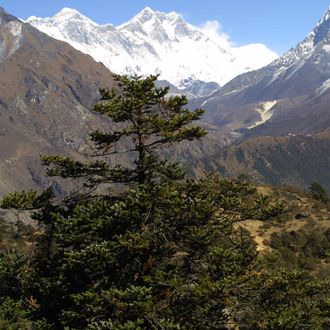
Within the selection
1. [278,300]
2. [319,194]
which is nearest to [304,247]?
[319,194]

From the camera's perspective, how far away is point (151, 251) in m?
24.0

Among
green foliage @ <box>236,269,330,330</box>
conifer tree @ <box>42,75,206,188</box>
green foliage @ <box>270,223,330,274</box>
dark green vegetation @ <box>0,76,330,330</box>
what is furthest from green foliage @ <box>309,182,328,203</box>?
conifer tree @ <box>42,75,206,188</box>

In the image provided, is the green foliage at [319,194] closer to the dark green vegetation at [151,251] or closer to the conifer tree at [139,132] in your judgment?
the dark green vegetation at [151,251]

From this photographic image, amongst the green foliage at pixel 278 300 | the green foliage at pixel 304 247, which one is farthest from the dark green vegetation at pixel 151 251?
the green foliage at pixel 304 247

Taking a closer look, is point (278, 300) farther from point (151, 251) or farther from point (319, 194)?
point (319, 194)

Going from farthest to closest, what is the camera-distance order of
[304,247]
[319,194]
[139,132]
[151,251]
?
[319,194] → [304,247] → [139,132] → [151,251]

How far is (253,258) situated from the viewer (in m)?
24.5

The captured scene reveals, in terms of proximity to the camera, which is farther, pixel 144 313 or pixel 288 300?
pixel 288 300

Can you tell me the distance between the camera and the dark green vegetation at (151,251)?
22.0 metres

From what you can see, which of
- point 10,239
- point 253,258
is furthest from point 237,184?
point 10,239

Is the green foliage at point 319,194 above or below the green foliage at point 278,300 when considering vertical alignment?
above

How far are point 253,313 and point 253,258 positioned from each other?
2.32 metres

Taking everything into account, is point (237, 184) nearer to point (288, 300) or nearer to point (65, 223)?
point (288, 300)

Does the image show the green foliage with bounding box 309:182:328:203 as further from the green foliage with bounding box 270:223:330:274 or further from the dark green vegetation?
the dark green vegetation
